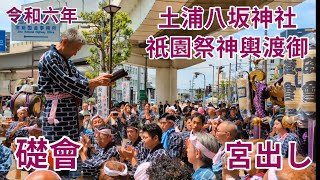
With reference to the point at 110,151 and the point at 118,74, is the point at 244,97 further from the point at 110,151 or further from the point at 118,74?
the point at 118,74

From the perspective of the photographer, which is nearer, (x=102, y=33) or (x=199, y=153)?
(x=199, y=153)

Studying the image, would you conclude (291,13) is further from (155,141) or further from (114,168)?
(155,141)

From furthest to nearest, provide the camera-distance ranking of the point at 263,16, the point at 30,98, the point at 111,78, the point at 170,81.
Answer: the point at 170,81 → the point at 30,98 → the point at 111,78 → the point at 263,16

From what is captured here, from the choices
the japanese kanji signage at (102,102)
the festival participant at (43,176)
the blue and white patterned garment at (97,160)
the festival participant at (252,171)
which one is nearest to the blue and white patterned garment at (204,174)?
the festival participant at (252,171)

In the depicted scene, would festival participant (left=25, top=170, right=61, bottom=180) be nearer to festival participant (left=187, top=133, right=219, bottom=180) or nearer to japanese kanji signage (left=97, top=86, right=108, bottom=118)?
festival participant (left=187, top=133, right=219, bottom=180)

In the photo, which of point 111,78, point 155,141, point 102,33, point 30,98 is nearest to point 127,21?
point 102,33

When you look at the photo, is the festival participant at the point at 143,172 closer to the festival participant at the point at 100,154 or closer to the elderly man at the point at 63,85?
the elderly man at the point at 63,85

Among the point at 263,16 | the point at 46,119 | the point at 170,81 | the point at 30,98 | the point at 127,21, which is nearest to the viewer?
the point at 263,16

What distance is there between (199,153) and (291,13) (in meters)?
0.97

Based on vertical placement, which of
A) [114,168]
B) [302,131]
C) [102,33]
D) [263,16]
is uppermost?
[102,33]

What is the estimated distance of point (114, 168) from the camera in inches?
91.9

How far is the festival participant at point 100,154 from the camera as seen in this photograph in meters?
3.45

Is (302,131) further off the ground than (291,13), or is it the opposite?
(291,13)

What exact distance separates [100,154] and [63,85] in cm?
128
